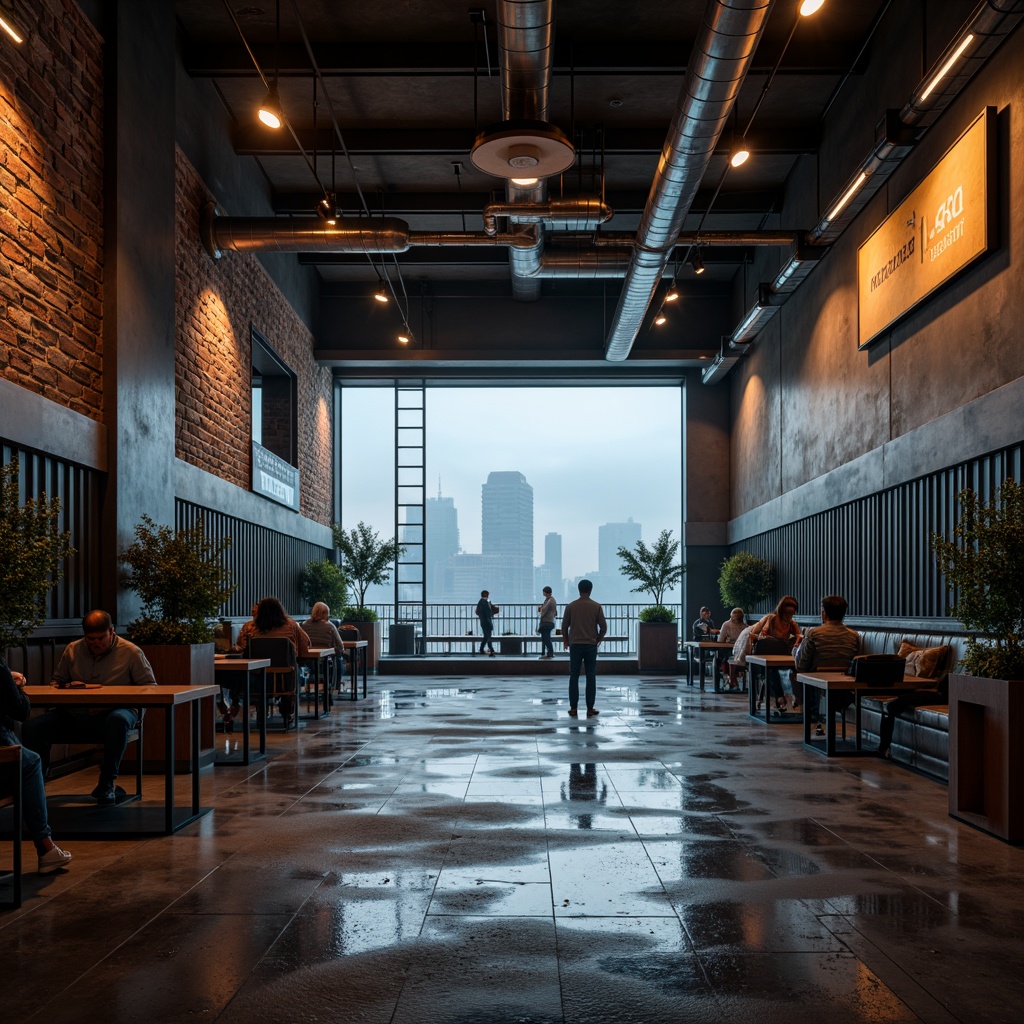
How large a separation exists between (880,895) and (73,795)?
15.3 feet

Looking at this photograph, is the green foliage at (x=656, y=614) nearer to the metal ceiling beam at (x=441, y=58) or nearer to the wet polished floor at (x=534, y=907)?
the metal ceiling beam at (x=441, y=58)

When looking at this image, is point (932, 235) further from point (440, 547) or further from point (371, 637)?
point (440, 547)

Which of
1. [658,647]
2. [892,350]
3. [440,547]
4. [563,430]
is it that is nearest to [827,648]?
[892,350]

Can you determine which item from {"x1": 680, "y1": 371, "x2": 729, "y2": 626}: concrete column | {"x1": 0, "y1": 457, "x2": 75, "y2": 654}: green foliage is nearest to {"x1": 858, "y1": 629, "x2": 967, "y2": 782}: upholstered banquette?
{"x1": 0, "y1": 457, "x2": 75, "y2": 654}: green foliage

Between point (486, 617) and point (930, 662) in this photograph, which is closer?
point (930, 662)

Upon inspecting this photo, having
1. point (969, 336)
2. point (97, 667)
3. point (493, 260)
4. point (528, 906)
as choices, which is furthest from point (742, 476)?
point (528, 906)

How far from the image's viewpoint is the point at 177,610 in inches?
296

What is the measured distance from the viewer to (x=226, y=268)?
12078 mm

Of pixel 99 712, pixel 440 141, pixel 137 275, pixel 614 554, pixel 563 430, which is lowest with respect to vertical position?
pixel 99 712

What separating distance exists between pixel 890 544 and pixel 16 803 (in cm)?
888

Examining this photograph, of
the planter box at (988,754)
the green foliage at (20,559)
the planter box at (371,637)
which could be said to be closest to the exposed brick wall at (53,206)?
the green foliage at (20,559)

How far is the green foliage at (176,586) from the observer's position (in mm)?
7336

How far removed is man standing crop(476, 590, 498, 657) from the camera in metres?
20.1

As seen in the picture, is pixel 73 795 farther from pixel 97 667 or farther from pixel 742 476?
pixel 742 476
